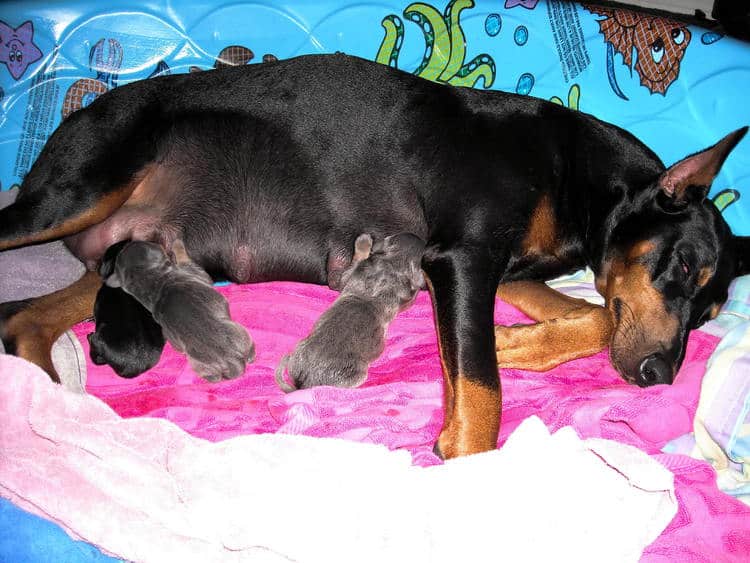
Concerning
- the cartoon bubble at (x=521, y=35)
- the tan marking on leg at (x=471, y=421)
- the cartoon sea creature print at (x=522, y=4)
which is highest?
the cartoon sea creature print at (x=522, y=4)

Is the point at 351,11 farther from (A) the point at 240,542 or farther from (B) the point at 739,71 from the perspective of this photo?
(A) the point at 240,542

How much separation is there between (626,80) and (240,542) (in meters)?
3.23

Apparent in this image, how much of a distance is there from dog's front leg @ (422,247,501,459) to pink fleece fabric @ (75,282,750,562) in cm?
16

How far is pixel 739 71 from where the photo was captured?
12.1 feet

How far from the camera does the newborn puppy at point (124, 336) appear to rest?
104 inches

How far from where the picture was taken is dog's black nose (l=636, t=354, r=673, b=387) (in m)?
2.55

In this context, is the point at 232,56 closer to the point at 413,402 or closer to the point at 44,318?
the point at 44,318

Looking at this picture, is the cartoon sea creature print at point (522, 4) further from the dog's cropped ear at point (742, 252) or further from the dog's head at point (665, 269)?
the dog's cropped ear at point (742, 252)

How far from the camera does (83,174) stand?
9.57 ft

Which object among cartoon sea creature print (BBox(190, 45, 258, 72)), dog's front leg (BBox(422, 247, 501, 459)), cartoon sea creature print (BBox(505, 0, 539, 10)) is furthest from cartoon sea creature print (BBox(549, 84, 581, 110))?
cartoon sea creature print (BBox(190, 45, 258, 72))

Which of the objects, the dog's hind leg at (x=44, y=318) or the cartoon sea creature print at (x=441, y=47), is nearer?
the dog's hind leg at (x=44, y=318)

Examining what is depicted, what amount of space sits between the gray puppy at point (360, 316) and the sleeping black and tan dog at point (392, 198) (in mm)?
144

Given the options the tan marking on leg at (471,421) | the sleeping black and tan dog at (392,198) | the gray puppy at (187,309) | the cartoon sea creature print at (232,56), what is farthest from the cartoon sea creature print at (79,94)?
the tan marking on leg at (471,421)

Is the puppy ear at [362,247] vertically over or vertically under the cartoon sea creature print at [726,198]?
under
